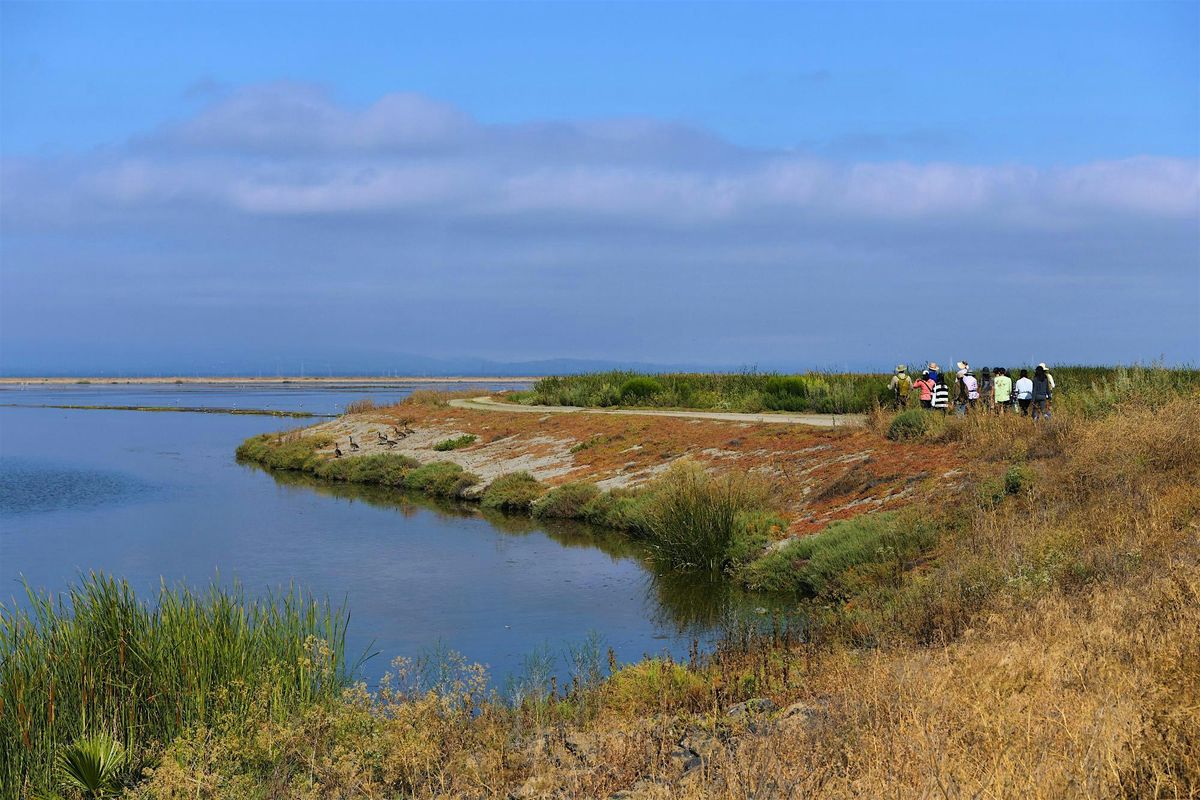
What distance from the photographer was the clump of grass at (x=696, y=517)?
19781 millimetres

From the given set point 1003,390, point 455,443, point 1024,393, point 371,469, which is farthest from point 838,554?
point 371,469

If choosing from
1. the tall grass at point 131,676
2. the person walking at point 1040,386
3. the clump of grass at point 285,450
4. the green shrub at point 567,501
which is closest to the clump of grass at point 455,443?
the clump of grass at point 285,450

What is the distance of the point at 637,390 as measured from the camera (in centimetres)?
4716

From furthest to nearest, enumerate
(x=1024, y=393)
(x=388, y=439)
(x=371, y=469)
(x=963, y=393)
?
A: (x=388, y=439) → (x=371, y=469) → (x=963, y=393) → (x=1024, y=393)

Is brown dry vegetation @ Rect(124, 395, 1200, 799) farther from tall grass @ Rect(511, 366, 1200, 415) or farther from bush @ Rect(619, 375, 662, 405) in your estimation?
bush @ Rect(619, 375, 662, 405)

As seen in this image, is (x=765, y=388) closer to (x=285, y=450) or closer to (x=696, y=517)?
(x=285, y=450)

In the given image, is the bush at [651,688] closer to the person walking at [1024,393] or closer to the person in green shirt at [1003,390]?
the person walking at [1024,393]

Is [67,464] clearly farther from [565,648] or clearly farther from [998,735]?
[998,735]

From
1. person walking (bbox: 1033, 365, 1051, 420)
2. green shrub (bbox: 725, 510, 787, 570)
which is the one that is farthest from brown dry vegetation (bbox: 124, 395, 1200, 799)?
person walking (bbox: 1033, 365, 1051, 420)

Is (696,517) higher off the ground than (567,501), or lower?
higher

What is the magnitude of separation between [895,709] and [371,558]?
16232 mm

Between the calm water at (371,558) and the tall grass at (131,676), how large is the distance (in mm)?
3052

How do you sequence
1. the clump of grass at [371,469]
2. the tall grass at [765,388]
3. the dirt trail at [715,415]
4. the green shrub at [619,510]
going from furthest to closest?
the clump of grass at [371,469]
the tall grass at [765,388]
the dirt trail at [715,415]
the green shrub at [619,510]

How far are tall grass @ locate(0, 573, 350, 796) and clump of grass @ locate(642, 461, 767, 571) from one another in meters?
10.9
